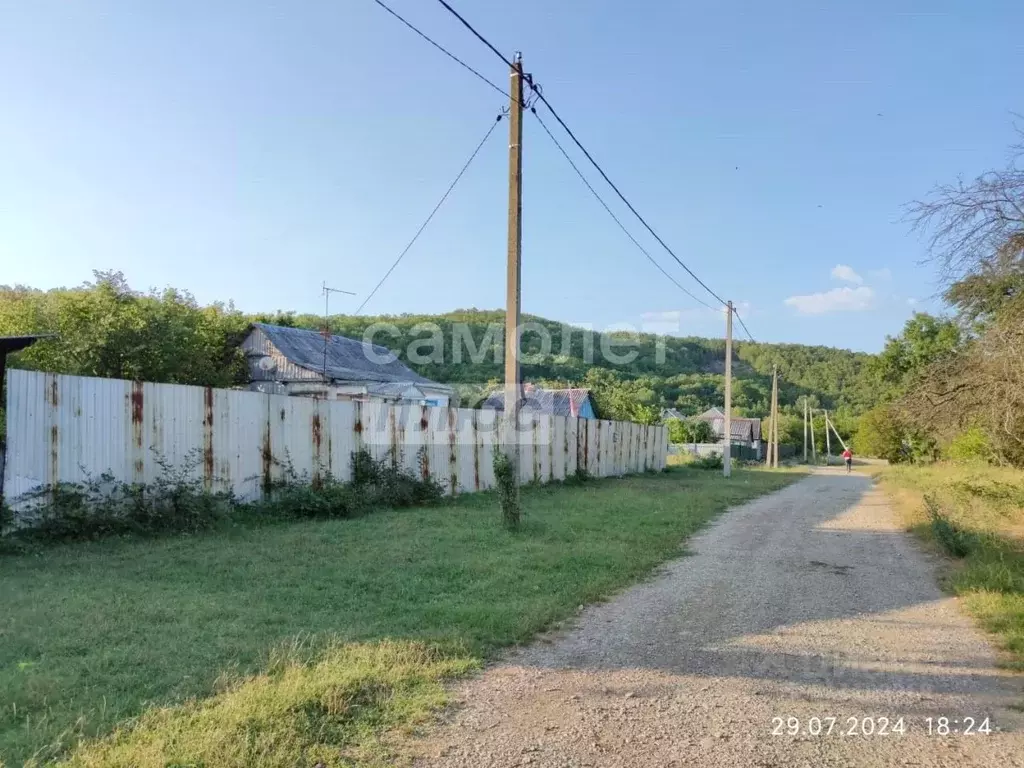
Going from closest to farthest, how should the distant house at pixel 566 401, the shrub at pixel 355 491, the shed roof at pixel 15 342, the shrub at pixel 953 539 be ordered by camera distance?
the shed roof at pixel 15 342 → the shrub at pixel 953 539 → the shrub at pixel 355 491 → the distant house at pixel 566 401

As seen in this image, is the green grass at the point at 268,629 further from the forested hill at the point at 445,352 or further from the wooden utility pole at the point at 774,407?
the wooden utility pole at the point at 774,407

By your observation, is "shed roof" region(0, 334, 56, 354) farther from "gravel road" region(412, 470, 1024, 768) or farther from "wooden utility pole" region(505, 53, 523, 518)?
"gravel road" region(412, 470, 1024, 768)

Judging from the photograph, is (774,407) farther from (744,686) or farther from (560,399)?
(744,686)

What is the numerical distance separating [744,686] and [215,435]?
28.5 ft

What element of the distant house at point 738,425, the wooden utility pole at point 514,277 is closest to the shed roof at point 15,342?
the wooden utility pole at point 514,277


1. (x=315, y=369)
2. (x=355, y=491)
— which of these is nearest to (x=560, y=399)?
(x=315, y=369)

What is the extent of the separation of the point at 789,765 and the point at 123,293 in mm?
17793

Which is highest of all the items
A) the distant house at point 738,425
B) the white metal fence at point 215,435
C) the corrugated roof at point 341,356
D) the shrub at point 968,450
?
the corrugated roof at point 341,356

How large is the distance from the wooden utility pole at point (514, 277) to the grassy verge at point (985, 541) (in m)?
5.78

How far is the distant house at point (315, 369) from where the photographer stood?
24703 millimetres

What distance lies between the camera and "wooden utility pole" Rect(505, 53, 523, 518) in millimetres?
10812

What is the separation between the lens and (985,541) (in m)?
9.30

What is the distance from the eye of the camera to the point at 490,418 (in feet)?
54.9

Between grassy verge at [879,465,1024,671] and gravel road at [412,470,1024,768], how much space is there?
244 millimetres
